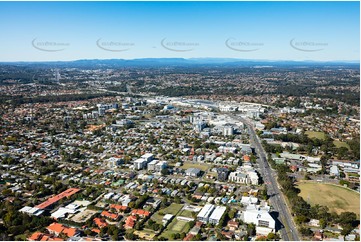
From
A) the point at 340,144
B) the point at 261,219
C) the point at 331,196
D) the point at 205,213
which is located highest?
the point at 261,219

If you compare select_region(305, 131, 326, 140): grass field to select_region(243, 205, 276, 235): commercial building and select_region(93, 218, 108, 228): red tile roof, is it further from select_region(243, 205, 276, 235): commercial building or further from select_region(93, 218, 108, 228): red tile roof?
select_region(93, 218, 108, 228): red tile roof

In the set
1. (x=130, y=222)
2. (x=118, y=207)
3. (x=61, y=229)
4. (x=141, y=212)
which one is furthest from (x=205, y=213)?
(x=61, y=229)

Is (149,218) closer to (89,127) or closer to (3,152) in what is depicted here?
(3,152)

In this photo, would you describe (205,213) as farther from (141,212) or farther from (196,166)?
(196,166)

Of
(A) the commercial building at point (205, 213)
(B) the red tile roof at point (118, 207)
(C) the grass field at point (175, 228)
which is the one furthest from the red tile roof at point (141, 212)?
(A) the commercial building at point (205, 213)

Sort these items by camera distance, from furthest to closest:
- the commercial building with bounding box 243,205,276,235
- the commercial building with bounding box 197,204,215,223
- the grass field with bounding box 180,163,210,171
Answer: the grass field with bounding box 180,163,210,171 → the commercial building with bounding box 197,204,215,223 → the commercial building with bounding box 243,205,276,235

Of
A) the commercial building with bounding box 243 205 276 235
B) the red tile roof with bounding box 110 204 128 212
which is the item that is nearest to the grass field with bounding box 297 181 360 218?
the commercial building with bounding box 243 205 276 235

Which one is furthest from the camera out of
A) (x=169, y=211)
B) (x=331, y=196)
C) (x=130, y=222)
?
(x=331, y=196)
